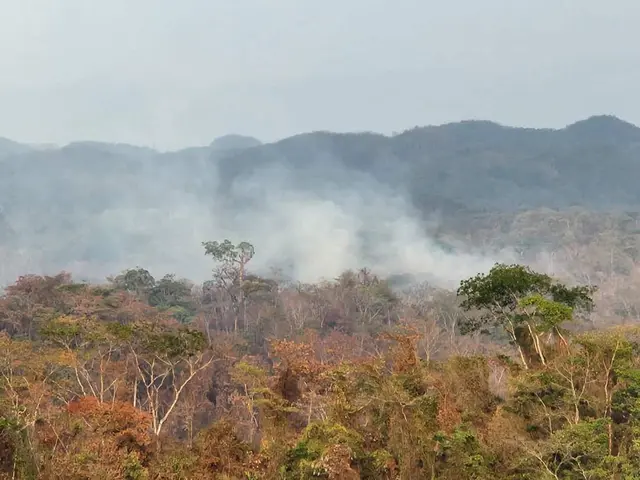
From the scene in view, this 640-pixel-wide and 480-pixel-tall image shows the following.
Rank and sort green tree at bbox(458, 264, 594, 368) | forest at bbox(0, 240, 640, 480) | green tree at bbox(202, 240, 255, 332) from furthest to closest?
1. green tree at bbox(202, 240, 255, 332)
2. green tree at bbox(458, 264, 594, 368)
3. forest at bbox(0, 240, 640, 480)

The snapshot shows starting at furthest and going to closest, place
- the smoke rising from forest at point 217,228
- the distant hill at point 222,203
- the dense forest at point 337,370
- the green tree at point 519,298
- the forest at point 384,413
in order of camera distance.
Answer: the distant hill at point 222,203 < the smoke rising from forest at point 217,228 < the green tree at point 519,298 < the dense forest at point 337,370 < the forest at point 384,413

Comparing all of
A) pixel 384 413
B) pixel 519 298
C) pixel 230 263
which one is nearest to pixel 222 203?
pixel 230 263

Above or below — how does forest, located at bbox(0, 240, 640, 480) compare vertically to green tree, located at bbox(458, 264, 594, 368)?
below

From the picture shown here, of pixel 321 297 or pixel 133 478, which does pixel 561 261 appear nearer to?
pixel 321 297

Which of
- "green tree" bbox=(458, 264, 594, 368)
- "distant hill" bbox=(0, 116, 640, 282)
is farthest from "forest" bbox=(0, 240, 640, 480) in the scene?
"distant hill" bbox=(0, 116, 640, 282)

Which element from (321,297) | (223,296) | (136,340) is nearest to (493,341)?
(321,297)

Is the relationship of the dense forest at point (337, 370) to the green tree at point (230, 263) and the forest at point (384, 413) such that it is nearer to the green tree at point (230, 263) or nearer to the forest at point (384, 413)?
the forest at point (384, 413)

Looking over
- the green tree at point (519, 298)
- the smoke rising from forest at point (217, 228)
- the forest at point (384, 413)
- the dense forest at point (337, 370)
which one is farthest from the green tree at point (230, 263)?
the green tree at point (519, 298)

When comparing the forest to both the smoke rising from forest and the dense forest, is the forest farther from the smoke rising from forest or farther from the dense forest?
the smoke rising from forest

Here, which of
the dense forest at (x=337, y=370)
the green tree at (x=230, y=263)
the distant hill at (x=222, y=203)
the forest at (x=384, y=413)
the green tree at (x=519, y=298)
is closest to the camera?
the forest at (x=384, y=413)

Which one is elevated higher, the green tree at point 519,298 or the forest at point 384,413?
the green tree at point 519,298

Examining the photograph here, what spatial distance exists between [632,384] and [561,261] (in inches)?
3434

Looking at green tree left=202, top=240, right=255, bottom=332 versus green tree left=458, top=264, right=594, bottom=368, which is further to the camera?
green tree left=202, top=240, right=255, bottom=332

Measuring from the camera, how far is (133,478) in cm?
1598
